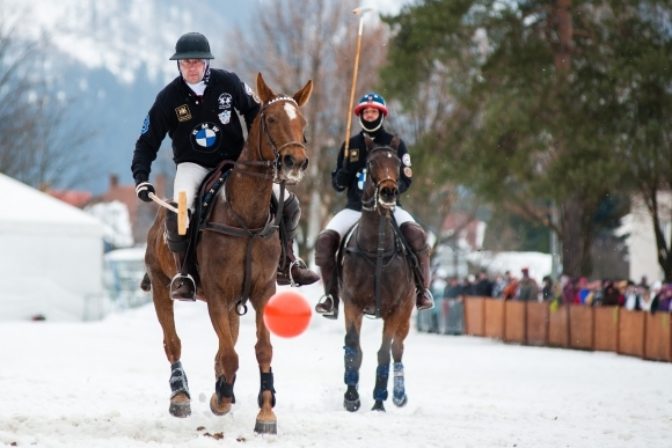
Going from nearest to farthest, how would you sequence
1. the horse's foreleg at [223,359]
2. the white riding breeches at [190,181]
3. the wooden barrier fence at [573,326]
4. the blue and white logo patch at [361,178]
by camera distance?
the horse's foreleg at [223,359]
the white riding breeches at [190,181]
the blue and white logo patch at [361,178]
the wooden barrier fence at [573,326]

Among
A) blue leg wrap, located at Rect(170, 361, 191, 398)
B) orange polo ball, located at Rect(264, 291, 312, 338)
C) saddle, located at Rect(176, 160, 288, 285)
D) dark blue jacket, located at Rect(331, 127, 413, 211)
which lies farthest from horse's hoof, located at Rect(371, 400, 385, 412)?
saddle, located at Rect(176, 160, 288, 285)

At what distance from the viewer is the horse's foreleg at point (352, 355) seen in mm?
14263

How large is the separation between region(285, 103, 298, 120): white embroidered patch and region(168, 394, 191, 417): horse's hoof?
120 inches

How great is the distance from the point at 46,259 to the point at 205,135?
2623 centimetres

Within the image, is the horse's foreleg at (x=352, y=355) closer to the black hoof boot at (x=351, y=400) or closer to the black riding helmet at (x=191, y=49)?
the black hoof boot at (x=351, y=400)

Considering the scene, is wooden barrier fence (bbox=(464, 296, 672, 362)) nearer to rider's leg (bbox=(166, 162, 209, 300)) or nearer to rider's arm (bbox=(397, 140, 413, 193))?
rider's arm (bbox=(397, 140, 413, 193))

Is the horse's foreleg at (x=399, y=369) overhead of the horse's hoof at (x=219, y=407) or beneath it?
overhead

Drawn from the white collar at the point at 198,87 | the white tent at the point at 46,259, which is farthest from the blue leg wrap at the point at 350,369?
the white tent at the point at 46,259

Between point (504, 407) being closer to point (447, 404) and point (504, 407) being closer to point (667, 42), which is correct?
point (447, 404)

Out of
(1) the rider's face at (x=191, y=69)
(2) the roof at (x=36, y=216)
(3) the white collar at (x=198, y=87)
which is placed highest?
(2) the roof at (x=36, y=216)

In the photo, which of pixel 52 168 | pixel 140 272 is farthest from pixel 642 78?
pixel 140 272

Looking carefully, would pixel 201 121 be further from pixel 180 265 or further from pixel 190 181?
pixel 180 265

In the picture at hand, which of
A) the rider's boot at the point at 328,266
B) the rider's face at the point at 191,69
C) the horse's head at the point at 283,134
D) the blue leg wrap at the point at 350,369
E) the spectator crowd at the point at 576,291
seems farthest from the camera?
the spectator crowd at the point at 576,291

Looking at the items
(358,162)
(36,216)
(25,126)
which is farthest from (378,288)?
(25,126)
